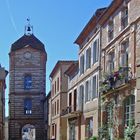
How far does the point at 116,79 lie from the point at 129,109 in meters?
1.70

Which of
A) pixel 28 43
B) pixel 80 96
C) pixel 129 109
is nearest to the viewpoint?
pixel 129 109

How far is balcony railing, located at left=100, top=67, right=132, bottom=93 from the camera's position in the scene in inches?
861

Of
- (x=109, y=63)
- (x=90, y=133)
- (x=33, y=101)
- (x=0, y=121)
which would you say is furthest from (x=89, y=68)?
(x=33, y=101)

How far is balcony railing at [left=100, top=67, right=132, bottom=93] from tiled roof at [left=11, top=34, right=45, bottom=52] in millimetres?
47735

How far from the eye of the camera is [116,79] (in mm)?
23188

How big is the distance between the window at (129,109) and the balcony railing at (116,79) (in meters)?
0.80

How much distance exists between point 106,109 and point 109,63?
2.56 m

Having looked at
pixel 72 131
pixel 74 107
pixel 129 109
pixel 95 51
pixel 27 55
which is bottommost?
pixel 72 131

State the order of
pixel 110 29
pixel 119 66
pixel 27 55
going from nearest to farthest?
pixel 119 66 → pixel 110 29 → pixel 27 55

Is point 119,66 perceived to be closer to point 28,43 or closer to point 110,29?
point 110,29

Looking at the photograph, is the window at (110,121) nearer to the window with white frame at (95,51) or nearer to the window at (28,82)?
the window with white frame at (95,51)

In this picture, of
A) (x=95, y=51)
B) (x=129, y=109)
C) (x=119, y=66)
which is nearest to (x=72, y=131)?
(x=95, y=51)

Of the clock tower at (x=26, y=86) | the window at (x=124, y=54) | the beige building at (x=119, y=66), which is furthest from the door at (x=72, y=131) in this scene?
the clock tower at (x=26, y=86)

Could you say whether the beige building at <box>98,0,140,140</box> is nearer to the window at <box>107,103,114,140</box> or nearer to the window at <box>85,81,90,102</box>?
the window at <box>107,103,114,140</box>
